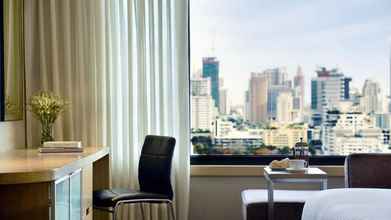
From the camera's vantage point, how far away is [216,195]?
483 cm

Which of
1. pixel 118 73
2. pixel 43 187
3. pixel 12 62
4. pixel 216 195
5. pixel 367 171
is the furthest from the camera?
pixel 216 195

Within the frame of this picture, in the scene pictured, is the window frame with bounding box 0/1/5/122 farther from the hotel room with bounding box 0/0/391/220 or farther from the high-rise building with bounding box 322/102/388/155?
the high-rise building with bounding box 322/102/388/155

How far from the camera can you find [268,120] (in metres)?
4.95

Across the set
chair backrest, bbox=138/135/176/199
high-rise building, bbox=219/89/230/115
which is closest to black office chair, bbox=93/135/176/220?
chair backrest, bbox=138/135/176/199

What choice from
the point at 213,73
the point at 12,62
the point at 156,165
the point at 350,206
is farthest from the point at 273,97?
the point at 350,206

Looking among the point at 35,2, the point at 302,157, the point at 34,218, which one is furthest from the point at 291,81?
the point at 34,218

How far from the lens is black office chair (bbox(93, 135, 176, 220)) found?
13.1 feet

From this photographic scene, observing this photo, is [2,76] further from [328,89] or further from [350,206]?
[328,89]

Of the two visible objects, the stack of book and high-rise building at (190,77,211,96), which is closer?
the stack of book

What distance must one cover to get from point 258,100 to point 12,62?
2036 mm

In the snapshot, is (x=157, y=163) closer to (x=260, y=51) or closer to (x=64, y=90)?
(x=64, y=90)

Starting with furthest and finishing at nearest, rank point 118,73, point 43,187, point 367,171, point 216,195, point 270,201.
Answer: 1. point 216,195
2. point 118,73
3. point 367,171
4. point 270,201
5. point 43,187

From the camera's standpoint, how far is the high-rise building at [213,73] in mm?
4957

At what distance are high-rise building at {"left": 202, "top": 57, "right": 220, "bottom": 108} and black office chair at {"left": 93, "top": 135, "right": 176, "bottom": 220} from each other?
813 mm
